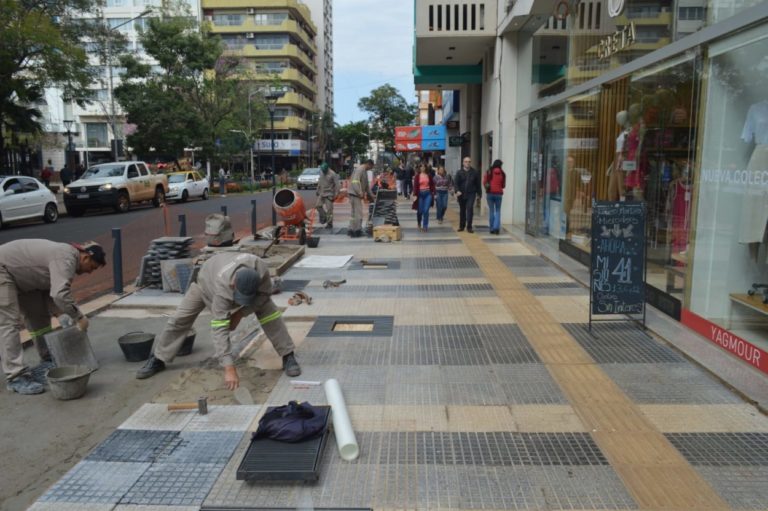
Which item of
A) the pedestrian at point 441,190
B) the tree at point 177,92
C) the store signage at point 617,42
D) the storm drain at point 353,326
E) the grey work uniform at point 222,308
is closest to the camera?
the grey work uniform at point 222,308

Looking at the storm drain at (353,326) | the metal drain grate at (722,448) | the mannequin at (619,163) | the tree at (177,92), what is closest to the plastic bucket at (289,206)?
the storm drain at (353,326)

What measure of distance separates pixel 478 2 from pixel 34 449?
55.3 ft

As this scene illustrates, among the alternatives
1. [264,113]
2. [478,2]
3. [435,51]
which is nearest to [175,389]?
[478,2]

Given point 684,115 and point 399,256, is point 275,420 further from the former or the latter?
point 399,256

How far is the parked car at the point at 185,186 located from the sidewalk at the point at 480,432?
25165 millimetres

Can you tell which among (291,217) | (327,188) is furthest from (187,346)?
(327,188)

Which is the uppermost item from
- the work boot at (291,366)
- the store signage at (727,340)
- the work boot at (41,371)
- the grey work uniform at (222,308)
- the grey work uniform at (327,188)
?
the grey work uniform at (327,188)

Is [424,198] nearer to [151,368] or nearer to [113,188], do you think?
[151,368]

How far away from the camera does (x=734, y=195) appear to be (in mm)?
6020

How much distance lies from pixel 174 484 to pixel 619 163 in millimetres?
7948

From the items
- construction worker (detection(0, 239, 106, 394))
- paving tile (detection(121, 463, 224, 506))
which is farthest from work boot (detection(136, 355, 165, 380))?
paving tile (detection(121, 463, 224, 506))

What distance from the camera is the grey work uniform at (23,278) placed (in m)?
5.30

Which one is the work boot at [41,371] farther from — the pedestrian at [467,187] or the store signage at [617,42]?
the pedestrian at [467,187]

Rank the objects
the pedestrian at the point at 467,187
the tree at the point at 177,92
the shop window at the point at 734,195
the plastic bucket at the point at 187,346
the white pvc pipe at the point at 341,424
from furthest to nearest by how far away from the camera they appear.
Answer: the tree at the point at 177,92 < the pedestrian at the point at 467,187 < the plastic bucket at the point at 187,346 < the shop window at the point at 734,195 < the white pvc pipe at the point at 341,424
